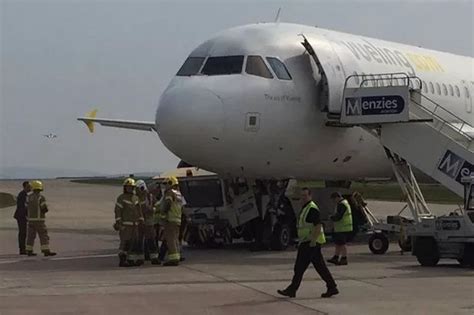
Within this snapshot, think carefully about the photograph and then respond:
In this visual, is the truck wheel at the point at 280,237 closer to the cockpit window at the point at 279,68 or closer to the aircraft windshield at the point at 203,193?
the aircraft windshield at the point at 203,193

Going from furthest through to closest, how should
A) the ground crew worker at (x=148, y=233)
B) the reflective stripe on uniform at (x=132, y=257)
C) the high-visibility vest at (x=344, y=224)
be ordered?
the high-visibility vest at (x=344, y=224) → the ground crew worker at (x=148, y=233) → the reflective stripe on uniform at (x=132, y=257)

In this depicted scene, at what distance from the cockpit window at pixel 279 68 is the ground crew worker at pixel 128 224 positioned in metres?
4.25

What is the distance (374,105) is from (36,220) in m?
8.16

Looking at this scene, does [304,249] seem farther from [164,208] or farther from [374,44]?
[374,44]

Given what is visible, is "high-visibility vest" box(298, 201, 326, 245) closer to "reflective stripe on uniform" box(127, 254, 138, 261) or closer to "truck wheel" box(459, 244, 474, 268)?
"truck wheel" box(459, 244, 474, 268)

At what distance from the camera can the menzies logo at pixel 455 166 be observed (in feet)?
62.2

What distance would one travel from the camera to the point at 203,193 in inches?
873

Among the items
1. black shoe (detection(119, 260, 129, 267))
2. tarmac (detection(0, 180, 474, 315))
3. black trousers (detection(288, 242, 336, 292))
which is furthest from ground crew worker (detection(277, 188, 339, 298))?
black shoe (detection(119, 260, 129, 267))

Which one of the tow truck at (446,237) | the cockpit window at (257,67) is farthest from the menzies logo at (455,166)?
the cockpit window at (257,67)

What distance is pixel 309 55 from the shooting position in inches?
811

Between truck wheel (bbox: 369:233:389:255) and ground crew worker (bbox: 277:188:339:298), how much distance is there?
720 cm

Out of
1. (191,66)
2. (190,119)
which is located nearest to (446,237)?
(190,119)

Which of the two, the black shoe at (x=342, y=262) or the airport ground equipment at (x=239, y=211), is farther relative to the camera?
the airport ground equipment at (x=239, y=211)

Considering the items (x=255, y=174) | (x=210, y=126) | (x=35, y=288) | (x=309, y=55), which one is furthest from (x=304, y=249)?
(x=309, y=55)
